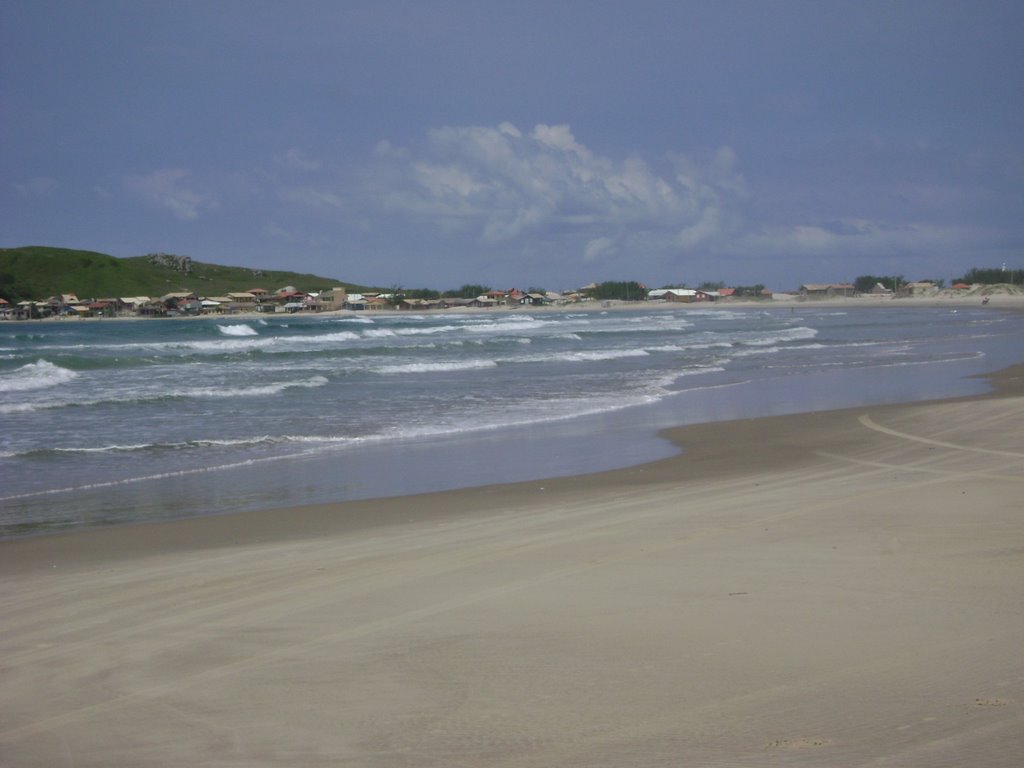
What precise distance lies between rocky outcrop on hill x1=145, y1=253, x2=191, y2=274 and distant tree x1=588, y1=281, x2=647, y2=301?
77.8m

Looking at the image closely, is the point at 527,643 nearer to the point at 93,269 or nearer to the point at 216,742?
the point at 216,742

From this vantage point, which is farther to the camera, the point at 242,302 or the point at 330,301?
the point at 330,301

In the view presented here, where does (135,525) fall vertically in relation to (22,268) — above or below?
below

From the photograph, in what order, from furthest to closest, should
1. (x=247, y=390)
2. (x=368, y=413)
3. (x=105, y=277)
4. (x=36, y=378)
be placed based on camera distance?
(x=105, y=277) < (x=36, y=378) < (x=247, y=390) < (x=368, y=413)

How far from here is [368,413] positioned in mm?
17906

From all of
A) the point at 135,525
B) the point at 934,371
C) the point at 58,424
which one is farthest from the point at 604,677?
the point at 934,371

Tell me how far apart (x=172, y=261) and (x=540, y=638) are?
188m

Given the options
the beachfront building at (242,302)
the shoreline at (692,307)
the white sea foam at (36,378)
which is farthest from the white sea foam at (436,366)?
the beachfront building at (242,302)

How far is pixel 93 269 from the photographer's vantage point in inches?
5984

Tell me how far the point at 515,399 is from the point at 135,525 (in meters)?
11.8

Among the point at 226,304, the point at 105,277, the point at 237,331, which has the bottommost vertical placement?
the point at 237,331

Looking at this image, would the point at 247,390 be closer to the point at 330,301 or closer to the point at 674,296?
the point at 330,301

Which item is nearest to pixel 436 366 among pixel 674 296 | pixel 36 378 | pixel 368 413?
pixel 36 378

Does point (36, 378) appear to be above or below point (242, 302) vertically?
below
